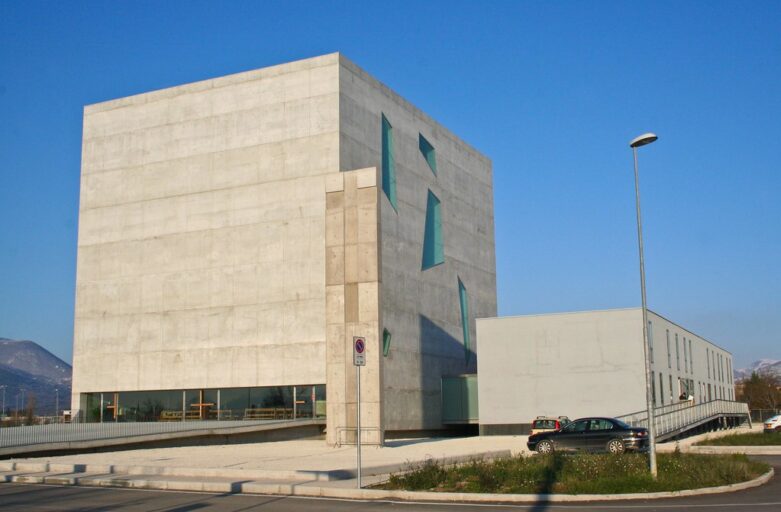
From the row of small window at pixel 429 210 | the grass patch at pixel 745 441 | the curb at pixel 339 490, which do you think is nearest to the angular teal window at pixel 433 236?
the row of small window at pixel 429 210

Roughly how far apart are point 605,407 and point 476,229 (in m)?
22.5

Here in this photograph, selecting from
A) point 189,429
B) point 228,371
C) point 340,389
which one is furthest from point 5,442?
point 228,371

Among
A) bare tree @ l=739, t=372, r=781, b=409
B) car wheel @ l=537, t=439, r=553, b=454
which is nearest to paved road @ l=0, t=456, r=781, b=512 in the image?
car wheel @ l=537, t=439, r=553, b=454

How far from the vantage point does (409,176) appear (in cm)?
5719

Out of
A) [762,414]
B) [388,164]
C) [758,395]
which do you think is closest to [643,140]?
[388,164]

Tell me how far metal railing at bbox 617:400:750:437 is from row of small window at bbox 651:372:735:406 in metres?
0.94

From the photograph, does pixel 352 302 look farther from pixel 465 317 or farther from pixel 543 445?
pixel 465 317

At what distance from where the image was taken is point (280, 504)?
56.7 ft

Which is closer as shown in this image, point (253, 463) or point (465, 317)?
point (253, 463)

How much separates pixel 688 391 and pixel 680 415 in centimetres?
1675

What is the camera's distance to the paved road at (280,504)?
52.7ft

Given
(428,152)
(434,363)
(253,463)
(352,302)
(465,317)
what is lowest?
(253,463)

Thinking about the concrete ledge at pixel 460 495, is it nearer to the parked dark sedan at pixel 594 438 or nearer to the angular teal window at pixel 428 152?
the parked dark sedan at pixel 594 438

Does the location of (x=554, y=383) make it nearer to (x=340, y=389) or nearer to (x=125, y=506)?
(x=340, y=389)
